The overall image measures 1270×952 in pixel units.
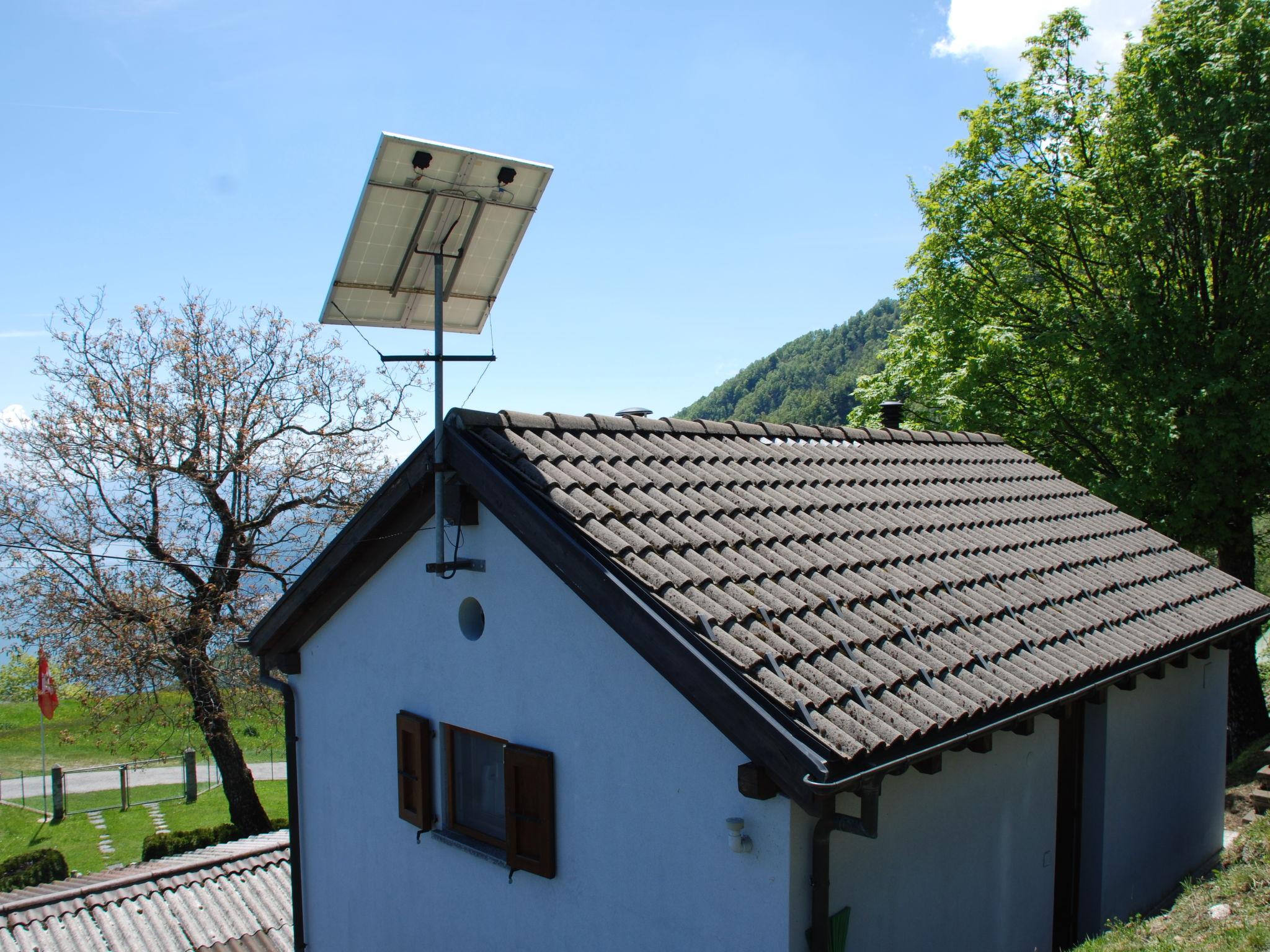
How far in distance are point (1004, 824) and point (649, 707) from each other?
2837 millimetres

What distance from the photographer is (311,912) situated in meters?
8.21

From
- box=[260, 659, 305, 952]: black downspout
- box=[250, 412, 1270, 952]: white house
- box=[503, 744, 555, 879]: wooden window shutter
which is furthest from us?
box=[260, 659, 305, 952]: black downspout

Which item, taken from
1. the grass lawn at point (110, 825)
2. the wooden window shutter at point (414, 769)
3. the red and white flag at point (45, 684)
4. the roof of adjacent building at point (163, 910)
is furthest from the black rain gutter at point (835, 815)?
the grass lawn at point (110, 825)

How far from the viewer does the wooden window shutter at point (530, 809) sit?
18.2 feet

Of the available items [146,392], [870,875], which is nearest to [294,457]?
[146,392]

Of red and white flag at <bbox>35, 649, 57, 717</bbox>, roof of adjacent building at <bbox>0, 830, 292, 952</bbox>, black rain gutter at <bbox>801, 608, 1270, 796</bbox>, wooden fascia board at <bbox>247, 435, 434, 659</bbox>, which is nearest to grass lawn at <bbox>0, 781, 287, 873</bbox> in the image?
red and white flag at <bbox>35, 649, 57, 717</bbox>

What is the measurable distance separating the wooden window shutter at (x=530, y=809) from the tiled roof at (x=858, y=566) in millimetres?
1569

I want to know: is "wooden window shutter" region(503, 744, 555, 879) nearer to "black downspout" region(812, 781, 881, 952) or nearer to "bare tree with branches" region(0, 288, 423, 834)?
"black downspout" region(812, 781, 881, 952)

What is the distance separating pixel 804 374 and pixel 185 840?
217ft

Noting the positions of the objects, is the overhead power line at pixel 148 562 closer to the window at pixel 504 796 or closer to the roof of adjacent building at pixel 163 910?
the roof of adjacent building at pixel 163 910

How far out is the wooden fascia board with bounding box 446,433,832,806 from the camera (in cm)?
409

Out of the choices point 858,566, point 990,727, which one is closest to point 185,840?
point 858,566

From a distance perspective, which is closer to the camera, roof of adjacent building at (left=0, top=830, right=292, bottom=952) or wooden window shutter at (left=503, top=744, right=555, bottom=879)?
wooden window shutter at (left=503, top=744, right=555, bottom=879)

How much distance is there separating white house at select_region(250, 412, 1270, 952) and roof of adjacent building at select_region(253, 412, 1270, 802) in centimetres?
3
